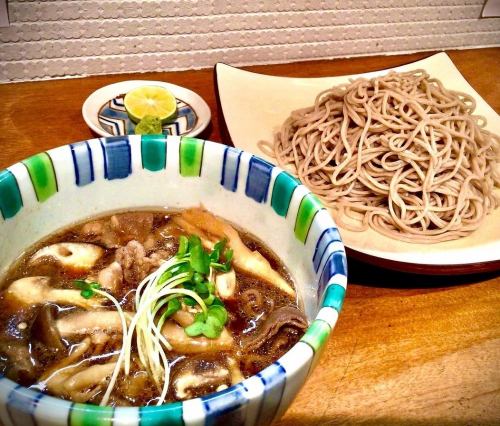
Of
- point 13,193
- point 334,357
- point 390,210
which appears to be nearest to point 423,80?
point 390,210

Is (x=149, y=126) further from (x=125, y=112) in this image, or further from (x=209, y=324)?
(x=209, y=324)

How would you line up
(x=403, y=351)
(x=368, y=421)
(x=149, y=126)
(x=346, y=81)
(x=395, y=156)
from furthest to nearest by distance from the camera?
(x=346, y=81), (x=395, y=156), (x=149, y=126), (x=403, y=351), (x=368, y=421)

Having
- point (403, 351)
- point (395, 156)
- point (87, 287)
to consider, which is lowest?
point (403, 351)

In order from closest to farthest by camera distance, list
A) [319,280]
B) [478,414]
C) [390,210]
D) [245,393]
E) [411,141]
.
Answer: [245,393]
[319,280]
[478,414]
[390,210]
[411,141]

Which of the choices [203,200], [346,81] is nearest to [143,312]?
[203,200]

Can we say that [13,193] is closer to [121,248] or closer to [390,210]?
[121,248]
